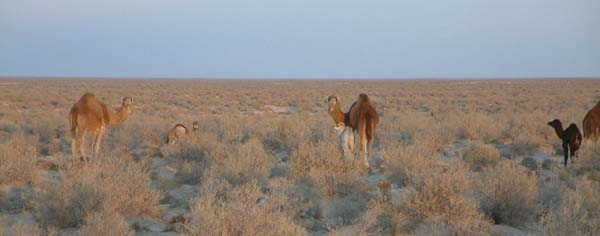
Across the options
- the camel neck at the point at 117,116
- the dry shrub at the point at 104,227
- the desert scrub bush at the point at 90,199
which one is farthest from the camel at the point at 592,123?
the camel neck at the point at 117,116

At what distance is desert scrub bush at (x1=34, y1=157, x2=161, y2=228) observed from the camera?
631 centimetres

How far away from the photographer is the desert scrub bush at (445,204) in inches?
234

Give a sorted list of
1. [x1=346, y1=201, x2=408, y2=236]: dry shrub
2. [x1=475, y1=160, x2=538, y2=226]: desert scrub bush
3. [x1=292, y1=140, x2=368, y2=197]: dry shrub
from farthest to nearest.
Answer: [x1=292, y1=140, x2=368, y2=197]: dry shrub
[x1=475, y1=160, x2=538, y2=226]: desert scrub bush
[x1=346, y1=201, x2=408, y2=236]: dry shrub

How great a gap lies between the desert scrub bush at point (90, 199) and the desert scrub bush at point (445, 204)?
3402mm

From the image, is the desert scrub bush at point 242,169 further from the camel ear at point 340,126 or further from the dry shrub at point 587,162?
the dry shrub at point 587,162

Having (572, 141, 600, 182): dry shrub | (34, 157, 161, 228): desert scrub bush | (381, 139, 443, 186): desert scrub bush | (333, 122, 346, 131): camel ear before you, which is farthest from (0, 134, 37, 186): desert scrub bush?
(572, 141, 600, 182): dry shrub

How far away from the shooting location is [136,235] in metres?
6.14

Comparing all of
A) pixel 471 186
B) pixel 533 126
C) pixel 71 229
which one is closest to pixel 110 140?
pixel 71 229

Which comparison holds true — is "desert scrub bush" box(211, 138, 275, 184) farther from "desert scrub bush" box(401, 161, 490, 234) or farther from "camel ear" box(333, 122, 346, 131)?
"desert scrub bush" box(401, 161, 490, 234)

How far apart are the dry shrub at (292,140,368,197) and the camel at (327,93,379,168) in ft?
3.41

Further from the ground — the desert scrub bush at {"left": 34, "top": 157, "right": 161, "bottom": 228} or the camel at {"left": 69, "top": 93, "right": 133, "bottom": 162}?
the camel at {"left": 69, "top": 93, "right": 133, "bottom": 162}

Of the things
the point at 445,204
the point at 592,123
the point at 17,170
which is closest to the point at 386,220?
the point at 445,204

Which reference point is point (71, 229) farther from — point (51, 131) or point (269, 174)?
point (51, 131)

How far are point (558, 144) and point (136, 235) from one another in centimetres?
1139
